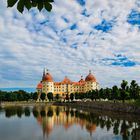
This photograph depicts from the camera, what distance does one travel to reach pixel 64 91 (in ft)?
400

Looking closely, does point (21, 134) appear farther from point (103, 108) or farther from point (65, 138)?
point (103, 108)

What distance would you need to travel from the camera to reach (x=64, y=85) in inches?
4835

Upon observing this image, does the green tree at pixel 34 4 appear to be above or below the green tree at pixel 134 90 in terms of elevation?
below

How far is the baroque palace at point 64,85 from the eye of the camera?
11506cm

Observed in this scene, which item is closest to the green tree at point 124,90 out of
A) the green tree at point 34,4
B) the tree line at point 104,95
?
the tree line at point 104,95

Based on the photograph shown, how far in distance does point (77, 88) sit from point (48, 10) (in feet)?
396

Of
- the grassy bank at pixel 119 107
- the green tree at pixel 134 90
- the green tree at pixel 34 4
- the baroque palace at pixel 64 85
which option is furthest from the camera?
the baroque palace at pixel 64 85

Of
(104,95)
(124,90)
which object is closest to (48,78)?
(104,95)

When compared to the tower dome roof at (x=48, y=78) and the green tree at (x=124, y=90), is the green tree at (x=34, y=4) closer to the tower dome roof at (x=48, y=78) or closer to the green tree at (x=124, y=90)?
the green tree at (x=124, y=90)

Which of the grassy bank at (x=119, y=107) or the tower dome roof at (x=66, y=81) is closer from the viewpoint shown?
the grassy bank at (x=119, y=107)

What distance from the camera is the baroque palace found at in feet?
378

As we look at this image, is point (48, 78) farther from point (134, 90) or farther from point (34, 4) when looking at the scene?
point (34, 4)

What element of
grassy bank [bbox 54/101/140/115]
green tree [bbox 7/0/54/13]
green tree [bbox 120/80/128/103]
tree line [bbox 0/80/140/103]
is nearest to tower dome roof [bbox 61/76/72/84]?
tree line [bbox 0/80/140/103]

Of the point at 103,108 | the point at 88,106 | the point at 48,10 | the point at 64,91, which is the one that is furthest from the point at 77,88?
the point at 48,10
